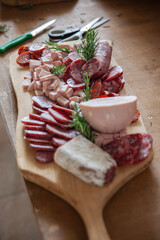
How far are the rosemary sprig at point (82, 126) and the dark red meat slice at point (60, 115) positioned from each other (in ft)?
0.18

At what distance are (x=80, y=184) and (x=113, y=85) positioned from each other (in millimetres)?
792

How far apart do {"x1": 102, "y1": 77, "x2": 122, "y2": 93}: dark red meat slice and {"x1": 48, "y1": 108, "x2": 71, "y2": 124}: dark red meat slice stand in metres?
0.38

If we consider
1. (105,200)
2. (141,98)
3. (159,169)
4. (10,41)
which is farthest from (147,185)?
(10,41)

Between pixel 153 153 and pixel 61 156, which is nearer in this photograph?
pixel 61 156

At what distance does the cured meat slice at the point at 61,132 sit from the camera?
1705 mm

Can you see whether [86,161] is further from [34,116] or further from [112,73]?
[112,73]

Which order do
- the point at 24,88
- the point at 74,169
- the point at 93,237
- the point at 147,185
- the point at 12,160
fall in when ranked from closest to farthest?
1. the point at 93,237
2. the point at 74,169
3. the point at 147,185
4. the point at 24,88
5. the point at 12,160

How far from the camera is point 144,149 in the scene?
168 cm

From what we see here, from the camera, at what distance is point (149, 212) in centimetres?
157

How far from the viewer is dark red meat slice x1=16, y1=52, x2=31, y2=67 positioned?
2.40 metres

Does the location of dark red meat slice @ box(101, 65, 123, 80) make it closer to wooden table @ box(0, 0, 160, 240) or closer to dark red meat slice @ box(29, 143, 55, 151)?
wooden table @ box(0, 0, 160, 240)

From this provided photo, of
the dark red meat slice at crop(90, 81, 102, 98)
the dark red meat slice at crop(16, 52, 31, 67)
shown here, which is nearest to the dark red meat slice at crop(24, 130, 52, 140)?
the dark red meat slice at crop(90, 81, 102, 98)

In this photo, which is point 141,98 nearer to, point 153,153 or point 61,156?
point 153,153

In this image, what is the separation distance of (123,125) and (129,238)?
566 millimetres
